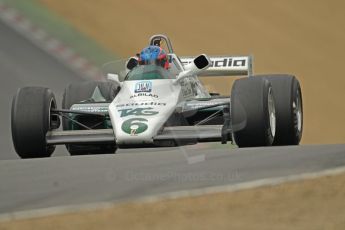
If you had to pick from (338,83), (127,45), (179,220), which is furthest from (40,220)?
(127,45)

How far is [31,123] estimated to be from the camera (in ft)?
40.6

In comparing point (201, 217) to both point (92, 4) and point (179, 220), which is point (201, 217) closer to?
point (179, 220)

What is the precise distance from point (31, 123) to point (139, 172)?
7.00 feet

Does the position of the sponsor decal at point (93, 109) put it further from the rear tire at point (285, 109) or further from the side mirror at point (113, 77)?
the rear tire at point (285, 109)

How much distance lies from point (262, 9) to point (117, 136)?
1316cm

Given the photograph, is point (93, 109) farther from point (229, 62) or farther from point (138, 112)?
point (229, 62)

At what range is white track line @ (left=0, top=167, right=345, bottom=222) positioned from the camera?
27.4ft

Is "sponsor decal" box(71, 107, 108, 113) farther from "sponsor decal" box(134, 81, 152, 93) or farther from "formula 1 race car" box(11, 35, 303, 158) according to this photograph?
"sponsor decal" box(134, 81, 152, 93)

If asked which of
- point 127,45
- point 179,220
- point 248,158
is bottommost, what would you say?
point 179,220

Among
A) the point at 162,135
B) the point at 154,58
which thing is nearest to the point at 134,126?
the point at 162,135

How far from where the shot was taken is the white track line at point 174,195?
8.34m

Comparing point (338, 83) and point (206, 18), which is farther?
point (206, 18)

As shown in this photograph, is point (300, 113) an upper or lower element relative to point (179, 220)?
upper

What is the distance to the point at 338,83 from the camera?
20453mm
